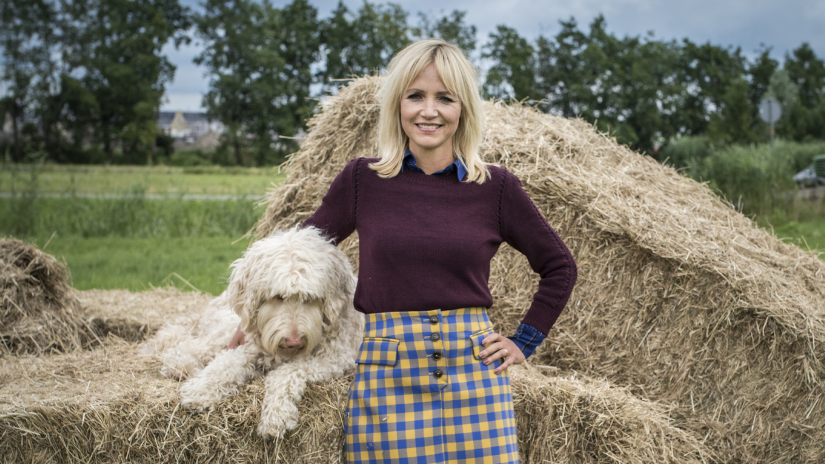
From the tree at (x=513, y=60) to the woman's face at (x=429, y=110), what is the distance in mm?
35242

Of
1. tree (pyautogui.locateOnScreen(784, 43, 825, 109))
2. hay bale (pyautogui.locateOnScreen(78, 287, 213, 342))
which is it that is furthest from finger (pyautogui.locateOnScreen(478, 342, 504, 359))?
tree (pyautogui.locateOnScreen(784, 43, 825, 109))

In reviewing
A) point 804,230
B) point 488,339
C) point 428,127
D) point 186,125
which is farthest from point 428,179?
point 186,125

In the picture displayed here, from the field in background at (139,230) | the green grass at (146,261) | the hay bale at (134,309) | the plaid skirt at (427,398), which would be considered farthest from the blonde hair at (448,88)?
the field in background at (139,230)

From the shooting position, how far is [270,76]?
39.2m

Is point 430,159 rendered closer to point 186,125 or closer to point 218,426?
point 218,426

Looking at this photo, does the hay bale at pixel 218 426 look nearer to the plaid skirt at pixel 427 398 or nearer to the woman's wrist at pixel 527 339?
the plaid skirt at pixel 427 398

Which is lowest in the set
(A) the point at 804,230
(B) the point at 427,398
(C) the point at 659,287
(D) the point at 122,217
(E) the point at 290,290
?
(D) the point at 122,217

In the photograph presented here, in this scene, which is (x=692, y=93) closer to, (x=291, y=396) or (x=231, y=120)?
(x=231, y=120)

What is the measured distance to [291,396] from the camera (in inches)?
113

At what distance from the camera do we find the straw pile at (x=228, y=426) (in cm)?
287

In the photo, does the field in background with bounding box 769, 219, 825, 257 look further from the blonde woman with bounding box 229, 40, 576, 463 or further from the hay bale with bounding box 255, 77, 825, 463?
the blonde woman with bounding box 229, 40, 576, 463

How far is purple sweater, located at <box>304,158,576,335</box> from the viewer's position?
2.53 meters

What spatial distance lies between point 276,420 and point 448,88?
188 centimetres

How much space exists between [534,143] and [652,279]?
1443 mm
